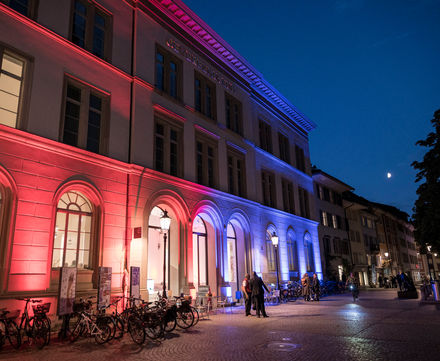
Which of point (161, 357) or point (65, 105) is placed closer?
point (161, 357)

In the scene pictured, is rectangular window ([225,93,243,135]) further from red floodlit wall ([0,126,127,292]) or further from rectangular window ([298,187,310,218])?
red floodlit wall ([0,126,127,292])

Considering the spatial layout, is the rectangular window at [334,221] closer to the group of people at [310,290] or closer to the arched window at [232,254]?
the group of people at [310,290]

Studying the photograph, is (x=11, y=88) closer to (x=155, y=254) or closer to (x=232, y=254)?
(x=155, y=254)

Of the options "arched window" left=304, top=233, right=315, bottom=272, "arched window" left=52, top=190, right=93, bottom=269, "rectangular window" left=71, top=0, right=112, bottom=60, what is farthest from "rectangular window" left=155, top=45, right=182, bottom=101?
"arched window" left=304, top=233, right=315, bottom=272

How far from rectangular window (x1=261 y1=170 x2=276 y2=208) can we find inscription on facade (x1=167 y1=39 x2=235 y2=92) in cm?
713

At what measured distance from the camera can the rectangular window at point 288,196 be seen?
3037 centimetres

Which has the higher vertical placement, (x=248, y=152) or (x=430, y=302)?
(x=248, y=152)

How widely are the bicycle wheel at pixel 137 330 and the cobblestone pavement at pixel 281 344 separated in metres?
0.23

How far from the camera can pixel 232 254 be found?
23062 millimetres

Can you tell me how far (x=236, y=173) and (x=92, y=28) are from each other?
12.3 m

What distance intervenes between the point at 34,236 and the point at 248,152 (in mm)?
16321

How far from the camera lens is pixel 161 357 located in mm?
8320

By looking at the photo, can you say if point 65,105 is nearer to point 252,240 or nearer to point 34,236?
point 34,236

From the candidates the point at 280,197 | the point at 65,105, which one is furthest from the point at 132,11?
the point at 280,197
